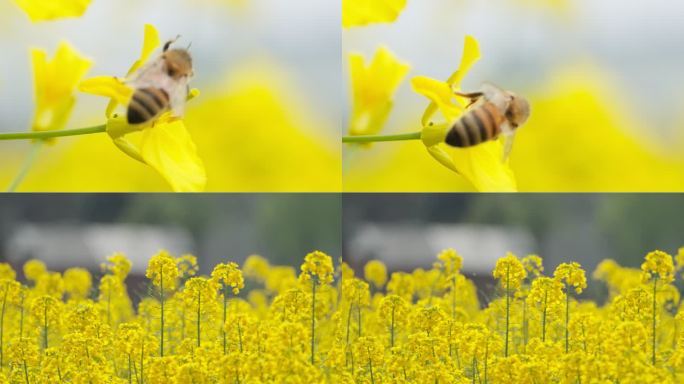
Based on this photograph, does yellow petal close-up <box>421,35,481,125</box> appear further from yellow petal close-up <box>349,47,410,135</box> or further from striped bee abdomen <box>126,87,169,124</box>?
striped bee abdomen <box>126,87,169,124</box>

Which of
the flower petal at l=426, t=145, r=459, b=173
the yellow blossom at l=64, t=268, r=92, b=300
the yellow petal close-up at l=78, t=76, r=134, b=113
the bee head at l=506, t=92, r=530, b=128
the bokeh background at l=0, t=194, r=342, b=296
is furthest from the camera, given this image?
the yellow blossom at l=64, t=268, r=92, b=300

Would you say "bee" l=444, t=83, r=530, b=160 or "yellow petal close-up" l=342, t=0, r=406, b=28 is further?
"yellow petal close-up" l=342, t=0, r=406, b=28

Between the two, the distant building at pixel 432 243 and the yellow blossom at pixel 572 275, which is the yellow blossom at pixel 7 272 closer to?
the distant building at pixel 432 243

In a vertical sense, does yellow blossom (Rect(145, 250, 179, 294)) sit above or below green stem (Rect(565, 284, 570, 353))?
above

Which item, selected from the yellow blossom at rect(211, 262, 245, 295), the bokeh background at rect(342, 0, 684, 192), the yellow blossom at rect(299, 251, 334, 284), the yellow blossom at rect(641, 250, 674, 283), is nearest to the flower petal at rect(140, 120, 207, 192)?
the yellow blossom at rect(211, 262, 245, 295)

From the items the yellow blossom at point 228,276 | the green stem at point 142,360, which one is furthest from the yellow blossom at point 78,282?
the yellow blossom at point 228,276

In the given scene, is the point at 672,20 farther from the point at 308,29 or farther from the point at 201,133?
the point at 201,133

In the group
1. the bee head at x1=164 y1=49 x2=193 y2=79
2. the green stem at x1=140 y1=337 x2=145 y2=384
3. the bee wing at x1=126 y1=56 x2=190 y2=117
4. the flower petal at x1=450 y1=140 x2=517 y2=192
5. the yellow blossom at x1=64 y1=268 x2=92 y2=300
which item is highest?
the bee head at x1=164 y1=49 x2=193 y2=79
